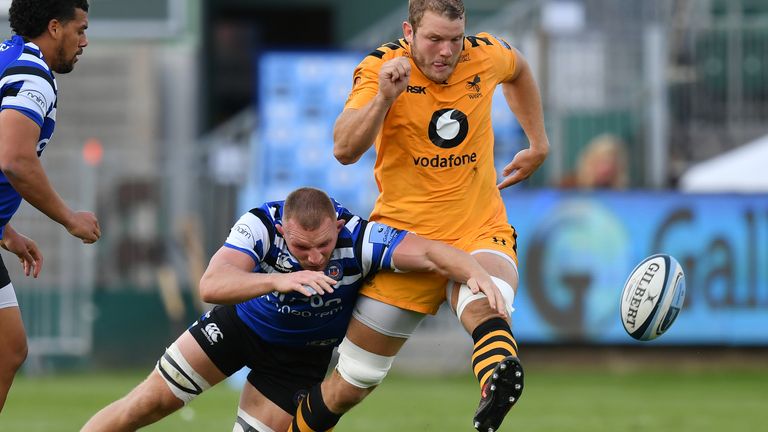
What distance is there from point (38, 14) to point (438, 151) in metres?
2.22

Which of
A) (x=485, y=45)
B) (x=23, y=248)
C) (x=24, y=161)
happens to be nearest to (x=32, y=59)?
(x=24, y=161)

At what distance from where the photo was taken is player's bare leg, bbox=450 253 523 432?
21.4 ft

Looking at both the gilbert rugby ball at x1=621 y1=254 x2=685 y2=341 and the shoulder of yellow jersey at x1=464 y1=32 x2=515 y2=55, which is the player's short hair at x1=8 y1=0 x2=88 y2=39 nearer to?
the shoulder of yellow jersey at x1=464 y1=32 x2=515 y2=55

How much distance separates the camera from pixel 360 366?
754cm

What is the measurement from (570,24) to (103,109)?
22.9ft

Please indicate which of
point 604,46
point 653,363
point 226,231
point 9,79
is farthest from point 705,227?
point 9,79

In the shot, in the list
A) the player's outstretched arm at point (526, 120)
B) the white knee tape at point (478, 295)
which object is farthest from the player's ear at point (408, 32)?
the white knee tape at point (478, 295)

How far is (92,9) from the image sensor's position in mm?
20141

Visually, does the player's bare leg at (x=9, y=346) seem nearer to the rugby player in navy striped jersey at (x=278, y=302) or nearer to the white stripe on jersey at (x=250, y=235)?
the rugby player in navy striped jersey at (x=278, y=302)

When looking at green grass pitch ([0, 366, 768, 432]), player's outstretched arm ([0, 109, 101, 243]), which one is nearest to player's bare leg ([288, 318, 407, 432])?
player's outstretched arm ([0, 109, 101, 243])

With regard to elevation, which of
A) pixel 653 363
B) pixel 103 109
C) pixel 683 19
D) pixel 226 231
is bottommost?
pixel 653 363

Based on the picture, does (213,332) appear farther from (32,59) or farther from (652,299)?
(652,299)

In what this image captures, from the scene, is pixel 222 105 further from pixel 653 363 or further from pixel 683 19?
pixel 653 363

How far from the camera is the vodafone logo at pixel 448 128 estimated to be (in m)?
7.42
